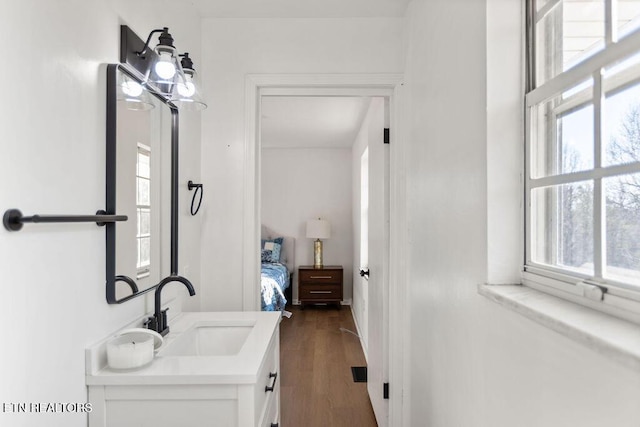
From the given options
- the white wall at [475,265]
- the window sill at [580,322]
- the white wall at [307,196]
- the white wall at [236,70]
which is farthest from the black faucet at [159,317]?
the white wall at [307,196]

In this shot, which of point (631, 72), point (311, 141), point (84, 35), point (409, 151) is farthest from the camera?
point (311, 141)

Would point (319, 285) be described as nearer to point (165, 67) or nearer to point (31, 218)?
point (165, 67)

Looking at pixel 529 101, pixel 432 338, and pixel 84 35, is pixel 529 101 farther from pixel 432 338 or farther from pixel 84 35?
pixel 84 35

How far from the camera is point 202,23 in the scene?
2170 millimetres

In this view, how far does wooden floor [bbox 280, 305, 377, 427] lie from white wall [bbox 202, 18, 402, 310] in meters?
1.10

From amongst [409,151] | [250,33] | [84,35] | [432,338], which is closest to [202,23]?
[250,33]

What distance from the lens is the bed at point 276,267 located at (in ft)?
14.6

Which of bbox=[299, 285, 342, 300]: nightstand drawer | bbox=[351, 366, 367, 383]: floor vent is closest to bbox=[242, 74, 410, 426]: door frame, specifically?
bbox=[351, 366, 367, 383]: floor vent

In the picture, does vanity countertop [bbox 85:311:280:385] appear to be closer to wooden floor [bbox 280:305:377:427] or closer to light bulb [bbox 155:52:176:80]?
light bulb [bbox 155:52:176:80]

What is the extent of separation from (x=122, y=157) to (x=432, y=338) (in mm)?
1347

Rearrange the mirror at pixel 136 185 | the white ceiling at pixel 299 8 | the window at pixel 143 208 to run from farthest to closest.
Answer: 1. the white ceiling at pixel 299 8
2. the window at pixel 143 208
3. the mirror at pixel 136 185

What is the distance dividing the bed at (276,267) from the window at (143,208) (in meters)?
2.72

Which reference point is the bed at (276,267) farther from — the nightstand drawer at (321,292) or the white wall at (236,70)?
the white wall at (236,70)

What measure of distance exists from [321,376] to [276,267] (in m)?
2.27
